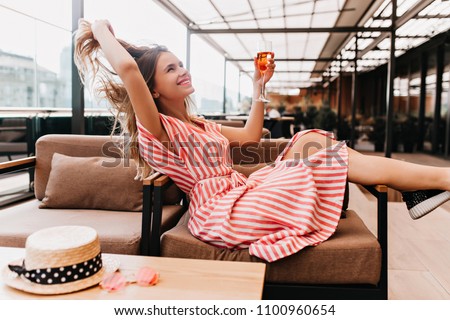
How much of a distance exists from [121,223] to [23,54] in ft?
8.19

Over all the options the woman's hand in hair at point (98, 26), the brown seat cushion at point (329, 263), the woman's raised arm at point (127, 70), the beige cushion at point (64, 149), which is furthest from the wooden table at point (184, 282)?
the beige cushion at point (64, 149)

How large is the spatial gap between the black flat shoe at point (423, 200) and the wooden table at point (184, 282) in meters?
0.87

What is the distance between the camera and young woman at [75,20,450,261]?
5.71ft

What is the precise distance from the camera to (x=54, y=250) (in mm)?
1119

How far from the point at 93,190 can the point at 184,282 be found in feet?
4.17

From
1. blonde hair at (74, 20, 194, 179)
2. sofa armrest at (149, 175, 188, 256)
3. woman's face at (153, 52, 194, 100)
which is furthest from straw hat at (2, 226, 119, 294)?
woman's face at (153, 52, 194, 100)

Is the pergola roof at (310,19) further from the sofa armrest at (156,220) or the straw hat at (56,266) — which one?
the straw hat at (56,266)

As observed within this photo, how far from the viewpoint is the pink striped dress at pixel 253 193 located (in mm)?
1725

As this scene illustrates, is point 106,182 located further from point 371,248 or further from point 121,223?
point 371,248

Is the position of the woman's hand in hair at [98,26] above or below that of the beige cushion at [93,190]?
above

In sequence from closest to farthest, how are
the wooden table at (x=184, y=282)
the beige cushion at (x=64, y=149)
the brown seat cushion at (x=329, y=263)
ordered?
the wooden table at (x=184, y=282) < the brown seat cushion at (x=329, y=263) < the beige cushion at (x=64, y=149)

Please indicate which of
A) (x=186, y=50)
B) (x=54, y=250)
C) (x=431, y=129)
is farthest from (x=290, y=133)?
(x=54, y=250)

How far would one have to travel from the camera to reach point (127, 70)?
5.92ft

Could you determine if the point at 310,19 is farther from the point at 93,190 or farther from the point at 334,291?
the point at 334,291
